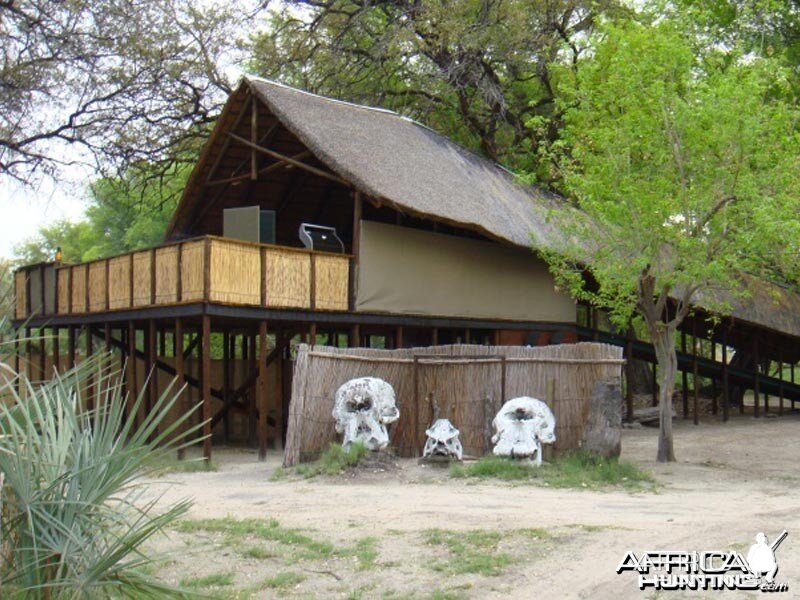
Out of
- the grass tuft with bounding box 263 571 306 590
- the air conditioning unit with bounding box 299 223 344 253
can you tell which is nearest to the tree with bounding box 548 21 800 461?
the air conditioning unit with bounding box 299 223 344 253

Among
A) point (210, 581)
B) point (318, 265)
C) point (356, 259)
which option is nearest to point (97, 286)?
point (318, 265)

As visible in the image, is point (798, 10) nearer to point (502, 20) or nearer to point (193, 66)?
point (502, 20)

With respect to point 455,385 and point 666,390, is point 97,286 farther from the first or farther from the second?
point 666,390

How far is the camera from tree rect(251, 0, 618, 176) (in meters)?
26.2

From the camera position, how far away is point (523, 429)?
41.9ft

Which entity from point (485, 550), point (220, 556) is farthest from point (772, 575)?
point (220, 556)

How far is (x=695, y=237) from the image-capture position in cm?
1417

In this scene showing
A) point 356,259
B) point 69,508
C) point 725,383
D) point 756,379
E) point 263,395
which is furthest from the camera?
point 756,379

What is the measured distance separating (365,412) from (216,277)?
3.32m

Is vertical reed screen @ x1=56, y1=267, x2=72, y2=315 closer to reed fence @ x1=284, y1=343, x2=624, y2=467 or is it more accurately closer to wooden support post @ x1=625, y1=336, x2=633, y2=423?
reed fence @ x1=284, y1=343, x2=624, y2=467

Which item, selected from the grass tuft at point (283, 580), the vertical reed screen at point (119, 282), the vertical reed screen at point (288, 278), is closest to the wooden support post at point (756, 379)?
the vertical reed screen at point (288, 278)

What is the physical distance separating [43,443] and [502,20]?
24.5m

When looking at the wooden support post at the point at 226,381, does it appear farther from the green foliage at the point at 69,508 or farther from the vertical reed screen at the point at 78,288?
the green foliage at the point at 69,508

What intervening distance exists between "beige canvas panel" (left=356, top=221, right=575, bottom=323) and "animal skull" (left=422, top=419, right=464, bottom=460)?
434 centimetres
